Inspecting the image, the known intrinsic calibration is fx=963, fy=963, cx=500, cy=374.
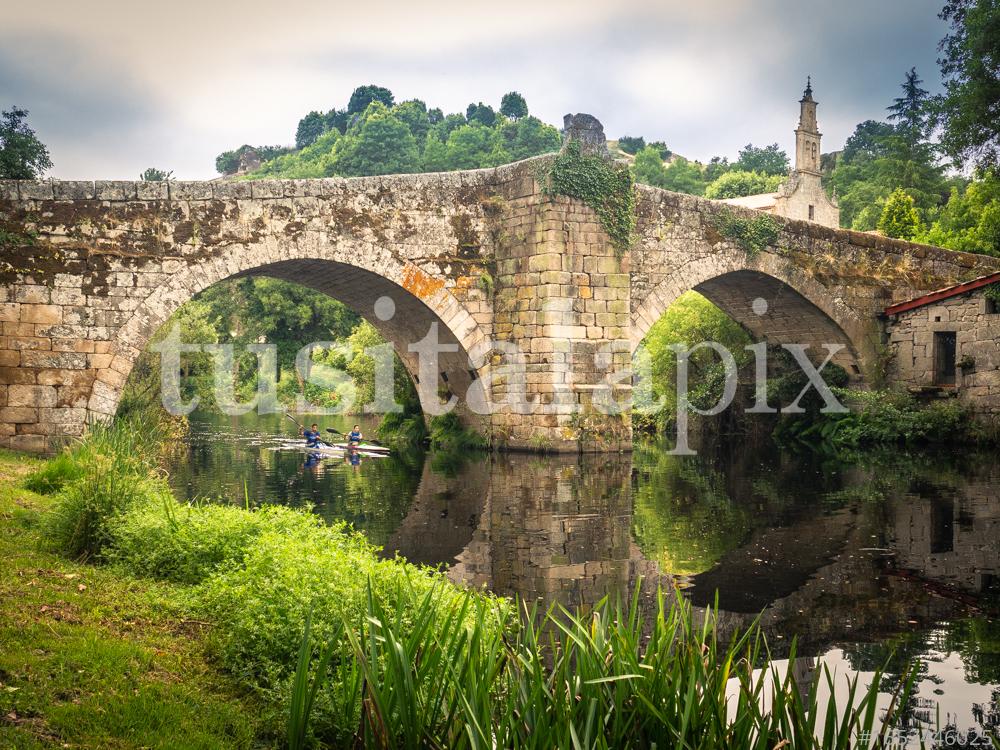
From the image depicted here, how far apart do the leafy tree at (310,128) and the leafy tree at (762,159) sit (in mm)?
29339

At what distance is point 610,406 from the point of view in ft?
46.6

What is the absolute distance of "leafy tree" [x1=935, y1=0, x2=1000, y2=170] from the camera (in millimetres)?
17856

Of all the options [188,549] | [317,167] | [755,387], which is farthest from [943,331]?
[317,167]

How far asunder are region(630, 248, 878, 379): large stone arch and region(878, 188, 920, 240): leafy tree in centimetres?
786

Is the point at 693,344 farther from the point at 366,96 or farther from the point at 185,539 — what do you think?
the point at 366,96

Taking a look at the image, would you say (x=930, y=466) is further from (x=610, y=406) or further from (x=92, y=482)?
(x=92, y=482)

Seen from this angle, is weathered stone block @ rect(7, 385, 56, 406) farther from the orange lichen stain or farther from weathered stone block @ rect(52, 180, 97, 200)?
the orange lichen stain

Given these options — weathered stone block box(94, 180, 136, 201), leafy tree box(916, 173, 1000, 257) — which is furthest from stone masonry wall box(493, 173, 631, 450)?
leafy tree box(916, 173, 1000, 257)

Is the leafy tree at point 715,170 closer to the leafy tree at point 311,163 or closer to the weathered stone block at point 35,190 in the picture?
the leafy tree at point 311,163

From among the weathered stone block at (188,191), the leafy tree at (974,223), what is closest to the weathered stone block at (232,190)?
the weathered stone block at (188,191)

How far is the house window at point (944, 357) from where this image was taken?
18.5m

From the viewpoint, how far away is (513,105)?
67.4 m

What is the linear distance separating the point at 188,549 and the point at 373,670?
2.78 metres

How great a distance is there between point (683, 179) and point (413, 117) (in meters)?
15.5
